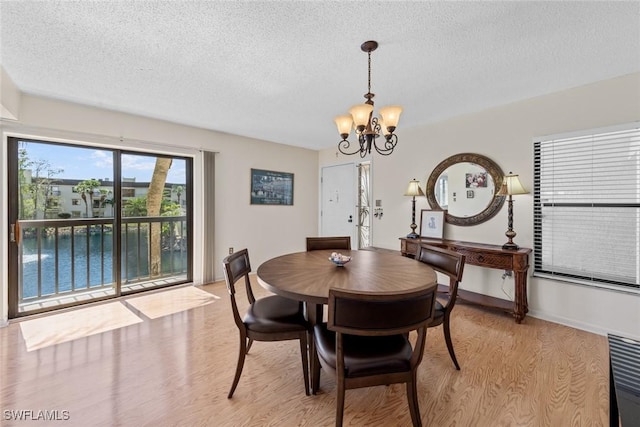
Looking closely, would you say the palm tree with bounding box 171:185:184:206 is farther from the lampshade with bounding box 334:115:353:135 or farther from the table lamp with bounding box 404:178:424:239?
the table lamp with bounding box 404:178:424:239

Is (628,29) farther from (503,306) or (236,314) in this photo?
(236,314)

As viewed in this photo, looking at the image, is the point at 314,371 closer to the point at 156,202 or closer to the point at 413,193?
the point at 413,193

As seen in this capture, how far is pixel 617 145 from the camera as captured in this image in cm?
256

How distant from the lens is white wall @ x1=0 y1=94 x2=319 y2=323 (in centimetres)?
289

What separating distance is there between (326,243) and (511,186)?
2006 millimetres

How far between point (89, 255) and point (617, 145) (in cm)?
563

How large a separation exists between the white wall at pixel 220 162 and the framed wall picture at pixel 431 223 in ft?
7.71

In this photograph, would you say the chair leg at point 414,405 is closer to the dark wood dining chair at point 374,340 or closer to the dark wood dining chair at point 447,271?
the dark wood dining chair at point 374,340

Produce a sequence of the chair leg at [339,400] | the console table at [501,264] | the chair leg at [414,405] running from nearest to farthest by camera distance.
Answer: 1. the chair leg at [339,400]
2. the chair leg at [414,405]
3. the console table at [501,264]

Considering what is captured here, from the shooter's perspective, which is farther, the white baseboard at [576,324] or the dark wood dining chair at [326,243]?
the dark wood dining chair at [326,243]

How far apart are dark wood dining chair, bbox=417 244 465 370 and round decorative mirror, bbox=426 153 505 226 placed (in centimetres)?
141

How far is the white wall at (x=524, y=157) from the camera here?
2557mm

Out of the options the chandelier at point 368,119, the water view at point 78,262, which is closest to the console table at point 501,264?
the chandelier at point 368,119

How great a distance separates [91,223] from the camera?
338 centimetres
